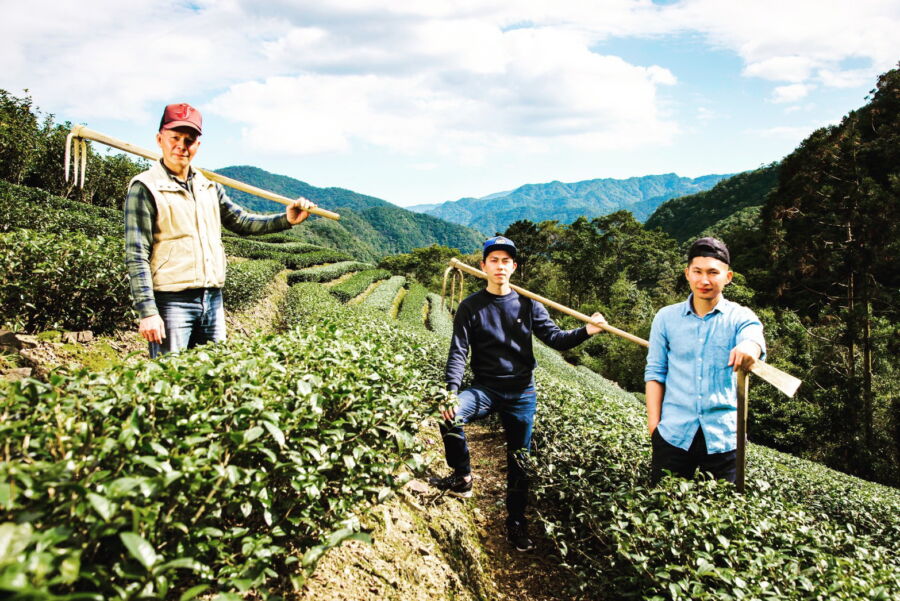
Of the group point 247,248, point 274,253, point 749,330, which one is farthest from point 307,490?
point 247,248

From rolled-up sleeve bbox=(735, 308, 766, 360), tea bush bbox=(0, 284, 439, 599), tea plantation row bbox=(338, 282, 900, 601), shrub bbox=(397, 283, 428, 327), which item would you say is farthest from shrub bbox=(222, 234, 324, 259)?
rolled-up sleeve bbox=(735, 308, 766, 360)

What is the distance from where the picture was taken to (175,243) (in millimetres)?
2760

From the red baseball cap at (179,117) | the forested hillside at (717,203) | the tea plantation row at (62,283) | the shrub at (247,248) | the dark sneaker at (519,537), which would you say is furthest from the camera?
the forested hillside at (717,203)

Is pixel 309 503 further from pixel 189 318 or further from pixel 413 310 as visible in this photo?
pixel 413 310

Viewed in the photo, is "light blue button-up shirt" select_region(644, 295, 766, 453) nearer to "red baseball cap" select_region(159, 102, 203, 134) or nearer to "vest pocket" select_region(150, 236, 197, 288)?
"vest pocket" select_region(150, 236, 197, 288)

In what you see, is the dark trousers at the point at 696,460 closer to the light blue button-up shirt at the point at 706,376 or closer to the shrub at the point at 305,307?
the light blue button-up shirt at the point at 706,376

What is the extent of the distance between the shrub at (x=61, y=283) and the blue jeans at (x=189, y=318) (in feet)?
10.5

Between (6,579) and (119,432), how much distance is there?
0.67m

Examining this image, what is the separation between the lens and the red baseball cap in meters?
2.64

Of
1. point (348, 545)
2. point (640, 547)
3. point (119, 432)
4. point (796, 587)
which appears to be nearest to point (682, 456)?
point (640, 547)

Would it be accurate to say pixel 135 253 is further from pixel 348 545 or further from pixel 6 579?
pixel 6 579

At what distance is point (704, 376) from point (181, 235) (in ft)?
10.0

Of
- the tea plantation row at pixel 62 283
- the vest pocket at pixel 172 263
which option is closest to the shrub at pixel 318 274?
the tea plantation row at pixel 62 283

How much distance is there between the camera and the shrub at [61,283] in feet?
16.0
